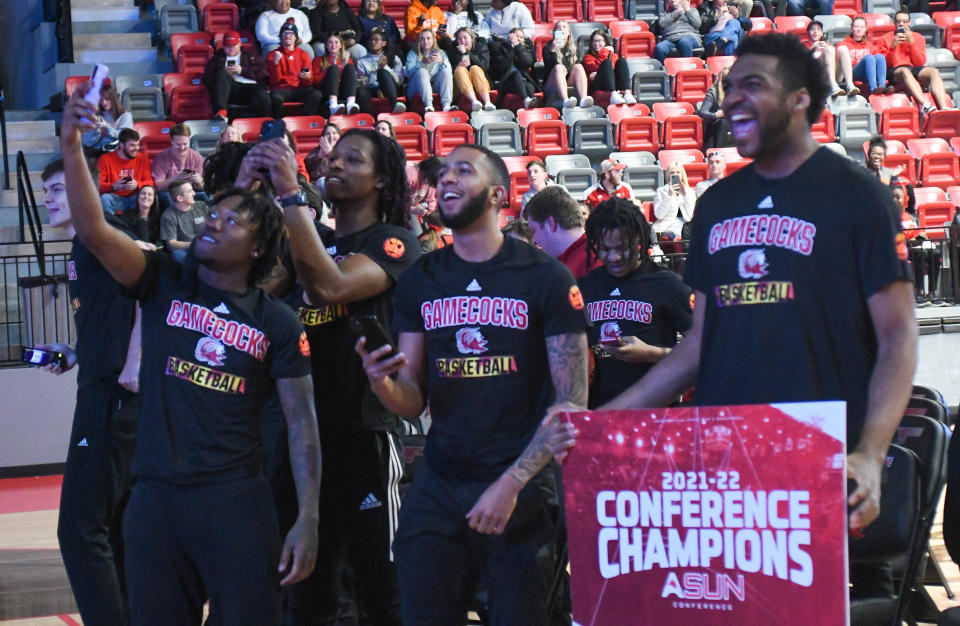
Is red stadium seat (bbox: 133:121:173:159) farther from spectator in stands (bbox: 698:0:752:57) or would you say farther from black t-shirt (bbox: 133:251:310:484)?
black t-shirt (bbox: 133:251:310:484)

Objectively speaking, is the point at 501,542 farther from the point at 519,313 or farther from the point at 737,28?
the point at 737,28

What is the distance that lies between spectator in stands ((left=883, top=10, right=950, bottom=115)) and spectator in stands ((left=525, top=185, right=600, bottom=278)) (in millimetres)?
11058

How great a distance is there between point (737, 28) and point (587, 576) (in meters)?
14.3

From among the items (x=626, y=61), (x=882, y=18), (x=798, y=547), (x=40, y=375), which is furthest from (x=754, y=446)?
(x=882, y=18)

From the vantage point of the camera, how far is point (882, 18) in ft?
56.4

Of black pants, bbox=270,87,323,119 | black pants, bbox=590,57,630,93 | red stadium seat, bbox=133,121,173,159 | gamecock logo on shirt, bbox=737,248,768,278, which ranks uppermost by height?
black pants, bbox=590,57,630,93

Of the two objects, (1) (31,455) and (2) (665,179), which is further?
(2) (665,179)

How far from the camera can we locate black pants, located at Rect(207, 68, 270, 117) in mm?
13445

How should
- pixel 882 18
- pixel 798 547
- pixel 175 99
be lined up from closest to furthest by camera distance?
pixel 798 547, pixel 175 99, pixel 882 18

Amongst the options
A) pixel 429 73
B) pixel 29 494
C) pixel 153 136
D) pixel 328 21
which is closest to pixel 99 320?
pixel 29 494

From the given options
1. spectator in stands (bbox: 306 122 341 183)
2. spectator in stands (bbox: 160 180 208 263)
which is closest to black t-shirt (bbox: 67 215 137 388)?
spectator in stands (bbox: 306 122 341 183)

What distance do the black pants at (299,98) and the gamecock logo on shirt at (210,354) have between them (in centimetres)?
1054

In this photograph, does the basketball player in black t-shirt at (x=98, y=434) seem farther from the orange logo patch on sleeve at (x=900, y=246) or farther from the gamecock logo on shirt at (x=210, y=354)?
the orange logo patch on sleeve at (x=900, y=246)

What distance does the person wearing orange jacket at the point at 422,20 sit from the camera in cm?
1496
